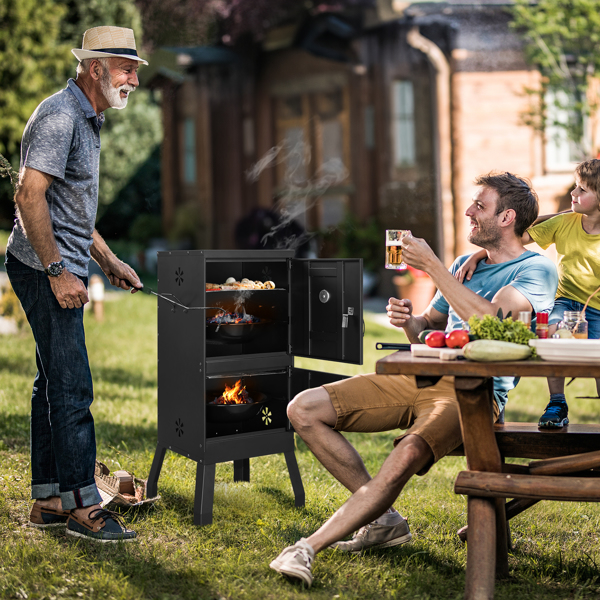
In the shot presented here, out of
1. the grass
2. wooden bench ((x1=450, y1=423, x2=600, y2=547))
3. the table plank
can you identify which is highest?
the table plank

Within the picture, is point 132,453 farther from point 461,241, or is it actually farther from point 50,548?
point 461,241

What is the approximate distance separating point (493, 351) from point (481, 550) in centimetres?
72

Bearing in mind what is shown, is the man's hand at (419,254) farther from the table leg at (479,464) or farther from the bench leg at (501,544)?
the bench leg at (501,544)

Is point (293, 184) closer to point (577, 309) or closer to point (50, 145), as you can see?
point (577, 309)

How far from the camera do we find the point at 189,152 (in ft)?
59.6

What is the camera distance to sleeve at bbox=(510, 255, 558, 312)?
3193mm

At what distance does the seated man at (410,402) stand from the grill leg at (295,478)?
65 cm

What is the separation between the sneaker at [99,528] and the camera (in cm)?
337

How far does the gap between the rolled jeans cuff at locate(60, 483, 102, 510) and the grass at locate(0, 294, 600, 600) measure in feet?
0.48

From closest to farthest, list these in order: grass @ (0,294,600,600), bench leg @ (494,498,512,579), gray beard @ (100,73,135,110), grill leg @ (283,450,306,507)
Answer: grass @ (0,294,600,600) < bench leg @ (494,498,512,579) < gray beard @ (100,73,135,110) < grill leg @ (283,450,306,507)

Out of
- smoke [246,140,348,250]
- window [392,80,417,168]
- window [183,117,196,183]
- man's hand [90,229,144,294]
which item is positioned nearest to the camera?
man's hand [90,229,144,294]

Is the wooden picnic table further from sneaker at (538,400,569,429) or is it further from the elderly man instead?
the elderly man

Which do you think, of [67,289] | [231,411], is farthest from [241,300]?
[67,289]

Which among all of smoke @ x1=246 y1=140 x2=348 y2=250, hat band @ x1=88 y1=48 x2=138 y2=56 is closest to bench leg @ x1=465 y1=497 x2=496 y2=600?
hat band @ x1=88 y1=48 x2=138 y2=56
